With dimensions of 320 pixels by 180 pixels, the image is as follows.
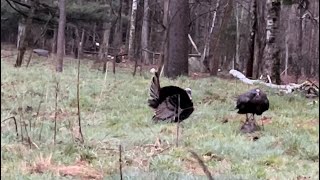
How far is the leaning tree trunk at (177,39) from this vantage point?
12.8 m

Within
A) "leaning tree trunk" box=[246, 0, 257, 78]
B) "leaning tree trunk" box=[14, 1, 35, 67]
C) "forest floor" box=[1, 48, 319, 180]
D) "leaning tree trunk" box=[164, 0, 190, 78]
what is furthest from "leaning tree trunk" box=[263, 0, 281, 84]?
"leaning tree trunk" box=[14, 1, 35, 67]

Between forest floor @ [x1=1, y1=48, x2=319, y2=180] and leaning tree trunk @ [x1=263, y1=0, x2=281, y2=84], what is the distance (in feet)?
7.83

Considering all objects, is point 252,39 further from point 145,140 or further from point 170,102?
point 145,140

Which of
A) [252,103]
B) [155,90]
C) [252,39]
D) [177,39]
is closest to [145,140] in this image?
[252,103]

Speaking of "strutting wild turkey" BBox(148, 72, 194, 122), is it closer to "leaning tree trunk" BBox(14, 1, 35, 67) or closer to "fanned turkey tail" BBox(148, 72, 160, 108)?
"fanned turkey tail" BBox(148, 72, 160, 108)

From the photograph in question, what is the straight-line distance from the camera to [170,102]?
22.6ft

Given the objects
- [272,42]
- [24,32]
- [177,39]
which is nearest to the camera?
[24,32]

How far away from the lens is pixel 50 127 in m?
6.09

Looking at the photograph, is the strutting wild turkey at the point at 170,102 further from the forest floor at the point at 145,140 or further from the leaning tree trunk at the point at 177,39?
the leaning tree trunk at the point at 177,39

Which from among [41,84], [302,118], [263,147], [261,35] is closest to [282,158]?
[263,147]

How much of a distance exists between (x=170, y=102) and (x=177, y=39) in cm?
621

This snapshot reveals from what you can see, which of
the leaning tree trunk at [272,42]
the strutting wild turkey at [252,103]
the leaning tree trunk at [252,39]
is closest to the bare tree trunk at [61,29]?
the leaning tree trunk at [272,42]

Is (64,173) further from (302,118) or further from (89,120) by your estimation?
(302,118)

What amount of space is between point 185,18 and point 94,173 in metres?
9.32
